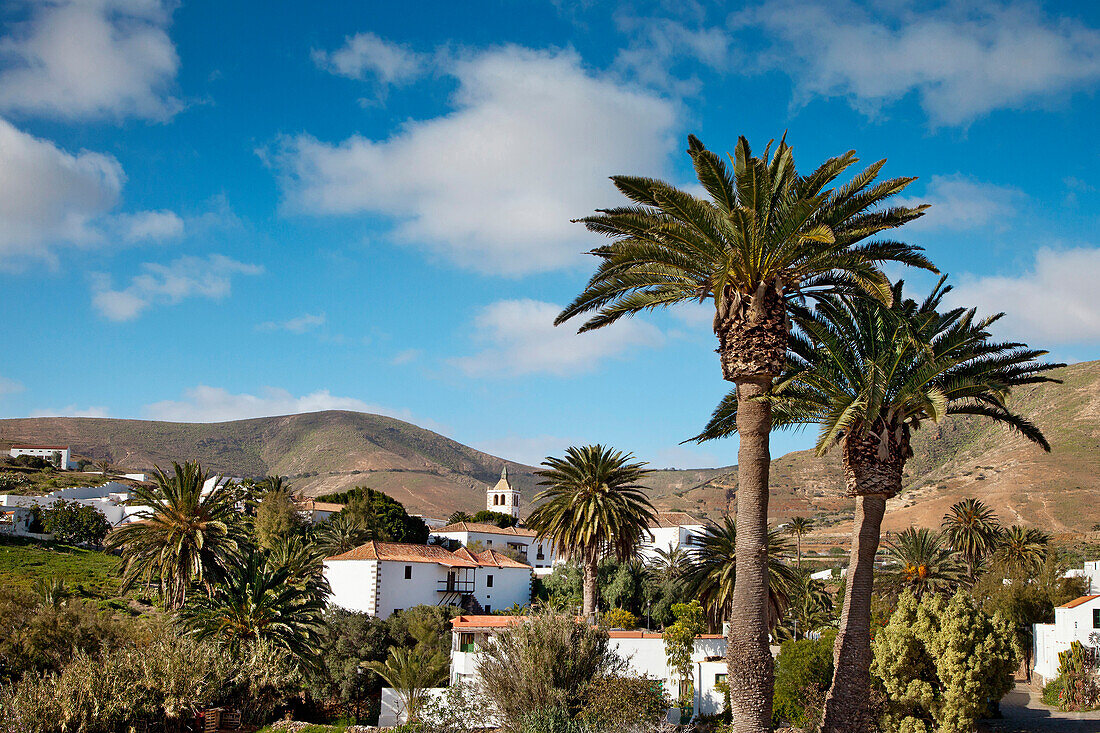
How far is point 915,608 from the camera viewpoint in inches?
1102

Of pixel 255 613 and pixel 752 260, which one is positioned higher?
pixel 752 260

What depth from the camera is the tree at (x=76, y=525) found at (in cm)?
8538

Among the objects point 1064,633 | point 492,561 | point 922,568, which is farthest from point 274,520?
point 1064,633

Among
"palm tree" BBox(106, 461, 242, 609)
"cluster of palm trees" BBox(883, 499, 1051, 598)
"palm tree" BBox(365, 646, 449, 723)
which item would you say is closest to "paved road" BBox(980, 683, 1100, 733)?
"cluster of palm trees" BBox(883, 499, 1051, 598)

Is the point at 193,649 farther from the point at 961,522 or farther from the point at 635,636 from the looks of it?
the point at 961,522

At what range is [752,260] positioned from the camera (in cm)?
1770

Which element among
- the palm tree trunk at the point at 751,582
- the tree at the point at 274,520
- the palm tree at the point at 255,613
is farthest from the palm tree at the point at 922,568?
the tree at the point at 274,520

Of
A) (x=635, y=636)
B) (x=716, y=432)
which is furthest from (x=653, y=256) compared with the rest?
(x=635, y=636)

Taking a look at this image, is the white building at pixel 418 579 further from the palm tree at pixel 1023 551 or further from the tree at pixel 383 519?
the palm tree at pixel 1023 551

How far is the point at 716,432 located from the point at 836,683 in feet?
20.6

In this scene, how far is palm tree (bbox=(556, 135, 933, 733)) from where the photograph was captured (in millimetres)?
17219

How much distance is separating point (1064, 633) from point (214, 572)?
40668 mm

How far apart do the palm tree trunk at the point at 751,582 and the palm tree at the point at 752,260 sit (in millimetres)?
21

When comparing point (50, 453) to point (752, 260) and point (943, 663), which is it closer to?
point (943, 663)
